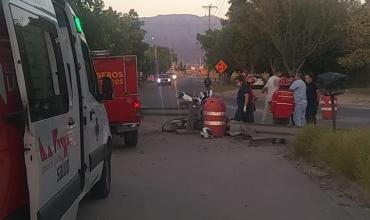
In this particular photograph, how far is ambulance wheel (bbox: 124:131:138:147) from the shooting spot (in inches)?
577

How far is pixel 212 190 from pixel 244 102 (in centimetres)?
860

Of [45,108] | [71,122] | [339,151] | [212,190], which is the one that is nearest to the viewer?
[45,108]

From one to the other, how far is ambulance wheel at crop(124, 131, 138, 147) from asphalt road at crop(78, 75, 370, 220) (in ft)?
2.08

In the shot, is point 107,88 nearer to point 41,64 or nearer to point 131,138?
point 41,64

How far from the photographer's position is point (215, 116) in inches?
651

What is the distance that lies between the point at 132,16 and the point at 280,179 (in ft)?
180

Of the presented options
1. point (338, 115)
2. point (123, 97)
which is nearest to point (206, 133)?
point (123, 97)

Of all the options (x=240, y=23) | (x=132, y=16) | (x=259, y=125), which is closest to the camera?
(x=259, y=125)

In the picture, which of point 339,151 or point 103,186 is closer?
point 103,186

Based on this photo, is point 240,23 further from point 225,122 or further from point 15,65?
point 15,65

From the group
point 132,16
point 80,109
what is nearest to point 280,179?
point 80,109

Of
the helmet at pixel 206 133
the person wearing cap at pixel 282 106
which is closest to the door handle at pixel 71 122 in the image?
the helmet at pixel 206 133

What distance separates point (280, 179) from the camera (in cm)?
1005

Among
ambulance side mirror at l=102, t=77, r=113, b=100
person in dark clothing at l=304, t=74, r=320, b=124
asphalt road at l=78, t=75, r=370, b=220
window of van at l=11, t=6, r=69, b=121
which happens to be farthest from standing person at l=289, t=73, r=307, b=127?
window of van at l=11, t=6, r=69, b=121
